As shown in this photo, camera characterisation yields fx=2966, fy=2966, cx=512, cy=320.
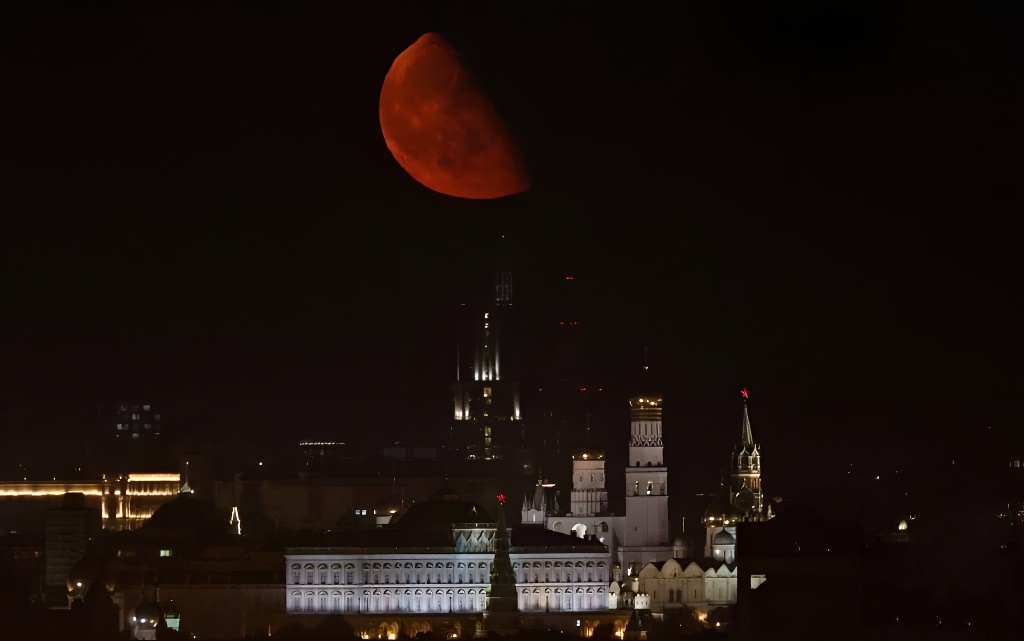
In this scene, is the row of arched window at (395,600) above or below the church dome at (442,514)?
below

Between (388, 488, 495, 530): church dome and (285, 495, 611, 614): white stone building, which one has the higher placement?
(388, 488, 495, 530): church dome

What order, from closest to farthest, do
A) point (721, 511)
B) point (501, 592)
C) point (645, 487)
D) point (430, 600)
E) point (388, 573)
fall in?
point (501, 592)
point (430, 600)
point (388, 573)
point (721, 511)
point (645, 487)

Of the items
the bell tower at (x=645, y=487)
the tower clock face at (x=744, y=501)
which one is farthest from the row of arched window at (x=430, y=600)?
the tower clock face at (x=744, y=501)

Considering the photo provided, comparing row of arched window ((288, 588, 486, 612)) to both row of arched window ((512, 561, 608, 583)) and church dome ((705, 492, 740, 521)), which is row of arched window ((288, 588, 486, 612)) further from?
church dome ((705, 492, 740, 521))

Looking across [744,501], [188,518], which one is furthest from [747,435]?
[188,518]

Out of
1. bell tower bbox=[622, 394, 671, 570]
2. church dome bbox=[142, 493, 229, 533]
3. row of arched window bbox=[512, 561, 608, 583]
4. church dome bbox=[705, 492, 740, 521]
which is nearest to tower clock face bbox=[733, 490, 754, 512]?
church dome bbox=[705, 492, 740, 521]

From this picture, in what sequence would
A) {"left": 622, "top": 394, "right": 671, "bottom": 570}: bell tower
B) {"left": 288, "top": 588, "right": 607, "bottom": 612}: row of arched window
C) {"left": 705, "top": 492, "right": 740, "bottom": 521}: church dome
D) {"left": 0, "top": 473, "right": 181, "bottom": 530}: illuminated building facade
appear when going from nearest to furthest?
{"left": 288, "top": 588, "right": 607, "bottom": 612}: row of arched window, {"left": 705, "top": 492, "right": 740, "bottom": 521}: church dome, {"left": 622, "top": 394, "right": 671, "bottom": 570}: bell tower, {"left": 0, "top": 473, "right": 181, "bottom": 530}: illuminated building facade

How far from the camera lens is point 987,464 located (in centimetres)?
6162

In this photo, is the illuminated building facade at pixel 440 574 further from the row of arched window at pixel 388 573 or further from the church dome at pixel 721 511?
the church dome at pixel 721 511

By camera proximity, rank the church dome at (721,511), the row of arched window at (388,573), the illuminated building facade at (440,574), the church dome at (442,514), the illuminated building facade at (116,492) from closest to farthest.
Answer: the illuminated building facade at (440,574) < the row of arched window at (388,573) < the church dome at (721,511) < the church dome at (442,514) < the illuminated building facade at (116,492)

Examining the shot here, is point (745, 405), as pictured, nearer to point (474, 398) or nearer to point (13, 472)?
point (474, 398)

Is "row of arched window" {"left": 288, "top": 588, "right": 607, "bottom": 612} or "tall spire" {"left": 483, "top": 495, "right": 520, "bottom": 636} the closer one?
"tall spire" {"left": 483, "top": 495, "right": 520, "bottom": 636}

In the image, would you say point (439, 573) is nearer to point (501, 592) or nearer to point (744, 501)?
point (501, 592)

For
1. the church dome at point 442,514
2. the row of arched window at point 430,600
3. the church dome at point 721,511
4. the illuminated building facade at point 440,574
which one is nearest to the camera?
the row of arched window at point 430,600
